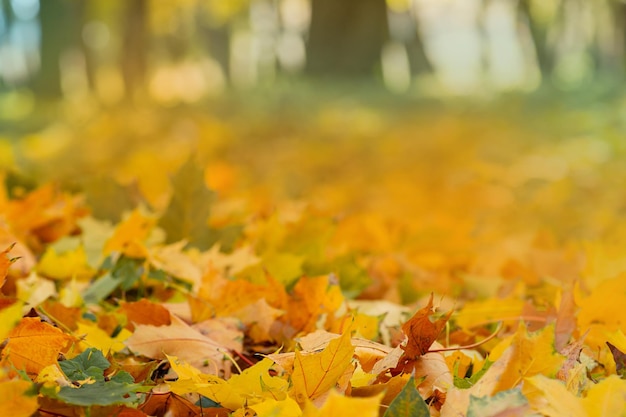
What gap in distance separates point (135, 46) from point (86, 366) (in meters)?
8.75

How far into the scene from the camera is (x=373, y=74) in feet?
43.1

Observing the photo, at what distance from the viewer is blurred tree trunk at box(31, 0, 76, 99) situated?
9859 millimetres

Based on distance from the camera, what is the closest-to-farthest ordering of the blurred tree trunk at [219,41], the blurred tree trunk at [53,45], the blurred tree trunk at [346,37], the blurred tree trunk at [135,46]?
the blurred tree trunk at [135,46]
the blurred tree trunk at [53,45]
the blurred tree trunk at [346,37]
the blurred tree trunk at [219,41]

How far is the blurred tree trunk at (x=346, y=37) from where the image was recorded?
12.6 meters

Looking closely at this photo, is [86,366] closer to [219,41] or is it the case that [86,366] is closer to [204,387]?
[204,387]

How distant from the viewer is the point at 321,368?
0.88 meters

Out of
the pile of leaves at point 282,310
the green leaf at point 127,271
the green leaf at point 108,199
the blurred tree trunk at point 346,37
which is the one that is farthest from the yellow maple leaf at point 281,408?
the blurred tree trunk at point 346,37

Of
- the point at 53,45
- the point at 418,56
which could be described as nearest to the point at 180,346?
the point at 53,45

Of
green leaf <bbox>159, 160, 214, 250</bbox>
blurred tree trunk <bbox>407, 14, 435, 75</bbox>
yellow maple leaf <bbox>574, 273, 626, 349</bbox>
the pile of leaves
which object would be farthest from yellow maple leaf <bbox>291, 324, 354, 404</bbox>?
blurred tree trunk <bbox>407, 14, 435, 75</bbox>

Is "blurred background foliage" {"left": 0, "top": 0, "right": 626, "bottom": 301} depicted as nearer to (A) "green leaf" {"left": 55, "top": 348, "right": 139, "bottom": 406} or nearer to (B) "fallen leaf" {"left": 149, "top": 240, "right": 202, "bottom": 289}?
(B) "fallen leaf" {"left": 149, "top": 240, "right": 202, "bottom": 289}

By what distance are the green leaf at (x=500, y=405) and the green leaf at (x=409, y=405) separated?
0.05 meters

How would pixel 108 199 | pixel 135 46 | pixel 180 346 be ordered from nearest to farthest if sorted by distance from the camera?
pixel 180 346, pixel 108 199, pixel 135 46

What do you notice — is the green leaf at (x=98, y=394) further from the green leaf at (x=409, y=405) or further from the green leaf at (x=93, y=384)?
the green leaf at (x=409, y=405)

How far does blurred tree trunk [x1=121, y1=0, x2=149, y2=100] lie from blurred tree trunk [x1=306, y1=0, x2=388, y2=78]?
400 centimetres
